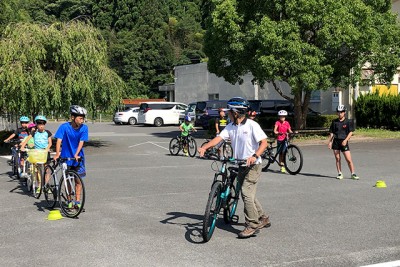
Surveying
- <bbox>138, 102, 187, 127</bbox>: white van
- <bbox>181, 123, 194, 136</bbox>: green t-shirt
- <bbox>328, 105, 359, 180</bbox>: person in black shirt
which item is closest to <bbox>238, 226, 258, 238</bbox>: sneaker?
<bbox>328, 105, 359, 180</bbox>: person in black shirt

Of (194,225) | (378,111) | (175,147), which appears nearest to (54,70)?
(175,147)

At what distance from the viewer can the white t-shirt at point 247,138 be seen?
21.2 ft

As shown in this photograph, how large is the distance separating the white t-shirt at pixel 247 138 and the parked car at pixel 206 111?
22959mm

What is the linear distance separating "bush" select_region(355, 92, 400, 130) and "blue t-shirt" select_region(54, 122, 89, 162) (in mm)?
21024

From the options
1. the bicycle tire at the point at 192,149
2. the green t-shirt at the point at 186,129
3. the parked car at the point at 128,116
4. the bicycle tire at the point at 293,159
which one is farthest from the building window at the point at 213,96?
the bicycle tire at the point at 293,159

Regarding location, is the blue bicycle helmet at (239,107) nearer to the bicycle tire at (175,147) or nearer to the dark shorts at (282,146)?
the dark shorts at (282,146)

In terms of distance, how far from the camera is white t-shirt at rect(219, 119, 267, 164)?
6457mm

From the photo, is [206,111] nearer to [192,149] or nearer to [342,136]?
[192,149]

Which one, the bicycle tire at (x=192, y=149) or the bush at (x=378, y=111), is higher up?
the bush at (x=378, y=111)

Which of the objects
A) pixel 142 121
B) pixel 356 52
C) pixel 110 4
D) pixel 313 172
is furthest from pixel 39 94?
pixel 110 4

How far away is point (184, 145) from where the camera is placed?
693 inches

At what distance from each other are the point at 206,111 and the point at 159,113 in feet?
23.8

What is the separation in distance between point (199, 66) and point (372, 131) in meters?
21.9

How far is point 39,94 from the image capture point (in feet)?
59.0
